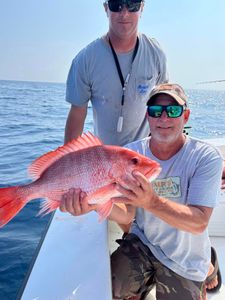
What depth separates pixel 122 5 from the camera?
269cm

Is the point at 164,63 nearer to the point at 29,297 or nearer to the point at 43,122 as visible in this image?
the point at 29,297

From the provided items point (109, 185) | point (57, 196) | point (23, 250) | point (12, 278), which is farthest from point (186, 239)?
point (23, 250)

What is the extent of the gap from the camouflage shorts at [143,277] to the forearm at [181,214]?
0.39 metres

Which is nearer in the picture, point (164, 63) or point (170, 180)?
point (170, 180)

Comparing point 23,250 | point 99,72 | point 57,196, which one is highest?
point 99,72

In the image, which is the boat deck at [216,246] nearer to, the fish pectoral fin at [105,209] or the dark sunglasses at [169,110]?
the fish pectoral fin at [105,209]

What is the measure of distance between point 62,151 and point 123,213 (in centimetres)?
68

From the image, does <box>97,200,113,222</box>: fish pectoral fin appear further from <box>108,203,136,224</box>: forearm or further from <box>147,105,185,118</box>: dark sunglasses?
<box>147,105,185,118</box>: dark sunglasses

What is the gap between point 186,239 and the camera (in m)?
2.16

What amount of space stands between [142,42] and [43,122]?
11347 mm

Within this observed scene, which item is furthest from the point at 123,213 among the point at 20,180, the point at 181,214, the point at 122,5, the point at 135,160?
the point at 20,180

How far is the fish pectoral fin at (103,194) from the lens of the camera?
5.87 ft

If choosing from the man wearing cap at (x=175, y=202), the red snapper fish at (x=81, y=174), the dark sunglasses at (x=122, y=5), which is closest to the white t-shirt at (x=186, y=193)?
the man wearing cap at (x=175, y=202)

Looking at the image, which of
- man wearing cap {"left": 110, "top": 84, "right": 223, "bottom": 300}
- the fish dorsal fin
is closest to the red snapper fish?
the fish dorsal fin
